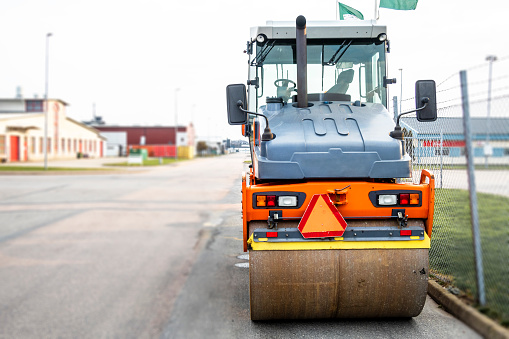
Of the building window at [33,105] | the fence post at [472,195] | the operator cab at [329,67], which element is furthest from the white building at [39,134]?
the fence post at [472,195]

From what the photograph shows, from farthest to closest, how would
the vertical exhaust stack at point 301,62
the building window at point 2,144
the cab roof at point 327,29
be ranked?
1. the building window at point 2,144
2. the cab roof at point 327,29
3. the vertical exhaust stack at point 301,62

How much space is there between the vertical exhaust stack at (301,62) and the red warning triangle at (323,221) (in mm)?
1379

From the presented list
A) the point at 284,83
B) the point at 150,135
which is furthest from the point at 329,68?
the point at 150,135

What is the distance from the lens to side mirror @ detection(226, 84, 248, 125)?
4.84 metres

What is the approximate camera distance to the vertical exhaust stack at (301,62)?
4.70 meters

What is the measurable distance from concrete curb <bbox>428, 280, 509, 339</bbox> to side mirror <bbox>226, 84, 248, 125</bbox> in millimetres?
2885

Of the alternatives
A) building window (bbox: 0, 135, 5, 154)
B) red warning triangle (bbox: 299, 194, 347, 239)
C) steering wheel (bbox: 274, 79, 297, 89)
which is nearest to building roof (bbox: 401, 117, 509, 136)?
red warning triangle (bbox: 299, 194, 347, 239)

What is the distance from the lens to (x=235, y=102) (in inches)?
192

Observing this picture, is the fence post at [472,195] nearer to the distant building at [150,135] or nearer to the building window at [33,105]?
the building window at [33,105]

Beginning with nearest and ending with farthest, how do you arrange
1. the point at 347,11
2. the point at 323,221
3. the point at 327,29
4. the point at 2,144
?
the point at 323,221 < the point at 327,29 < the point at 347,11 < the point at 2,144

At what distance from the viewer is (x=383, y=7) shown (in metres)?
8.14

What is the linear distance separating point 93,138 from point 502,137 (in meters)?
70.7

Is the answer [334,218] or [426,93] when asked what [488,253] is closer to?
[334,218]

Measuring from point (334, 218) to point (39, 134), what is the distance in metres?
51.9
